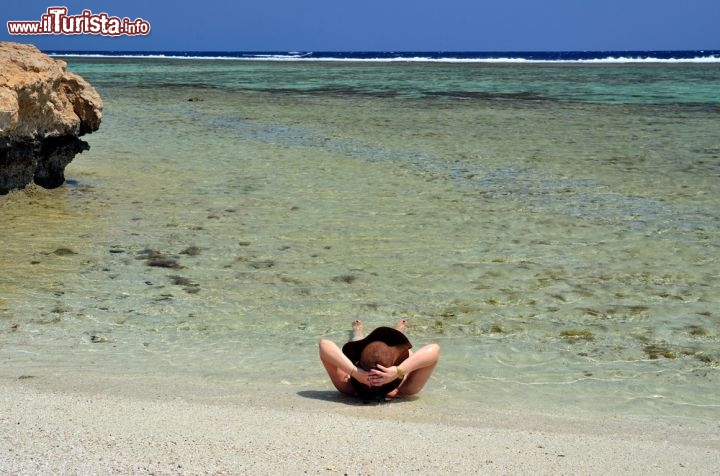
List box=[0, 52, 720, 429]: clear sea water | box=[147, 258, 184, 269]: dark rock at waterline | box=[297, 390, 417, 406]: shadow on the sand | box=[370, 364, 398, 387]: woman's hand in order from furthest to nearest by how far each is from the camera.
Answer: box=[147, 258, 184, 269]: dark rock at waterline, box=[0, 52, 720, 429]: clear sea water, box=[297, 390, 417, 406]: shadow on the sand, box=[370, 364, 398, 387]: woman's hand

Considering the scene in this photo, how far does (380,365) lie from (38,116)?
614 cm

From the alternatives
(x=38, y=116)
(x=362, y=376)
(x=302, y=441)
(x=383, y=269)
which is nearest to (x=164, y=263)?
(x=383, y=269)

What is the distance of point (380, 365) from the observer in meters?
4.20

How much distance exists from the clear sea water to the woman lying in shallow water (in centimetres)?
18

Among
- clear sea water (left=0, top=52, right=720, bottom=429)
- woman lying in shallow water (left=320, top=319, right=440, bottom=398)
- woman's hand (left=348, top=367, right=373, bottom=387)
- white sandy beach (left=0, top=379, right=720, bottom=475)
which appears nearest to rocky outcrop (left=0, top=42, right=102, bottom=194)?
clear sea water (left=0, top=52, right=720, bottom=429)

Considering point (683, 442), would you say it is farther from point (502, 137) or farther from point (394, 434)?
point (502, 137)

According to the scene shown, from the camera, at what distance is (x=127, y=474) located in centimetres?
312

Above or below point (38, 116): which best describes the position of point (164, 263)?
below

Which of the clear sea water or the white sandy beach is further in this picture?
the clear sea water

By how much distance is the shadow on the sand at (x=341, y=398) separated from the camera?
14.1 ft

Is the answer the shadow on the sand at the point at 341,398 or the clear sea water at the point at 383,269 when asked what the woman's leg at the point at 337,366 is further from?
the clear sea water at the point at 383,269

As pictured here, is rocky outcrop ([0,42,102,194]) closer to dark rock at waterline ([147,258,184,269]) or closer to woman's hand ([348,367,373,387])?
dark rock at waterline ([147,258,184,269])

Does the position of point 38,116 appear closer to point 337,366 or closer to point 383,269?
point 383,269

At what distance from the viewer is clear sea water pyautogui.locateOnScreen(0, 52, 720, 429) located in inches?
190
